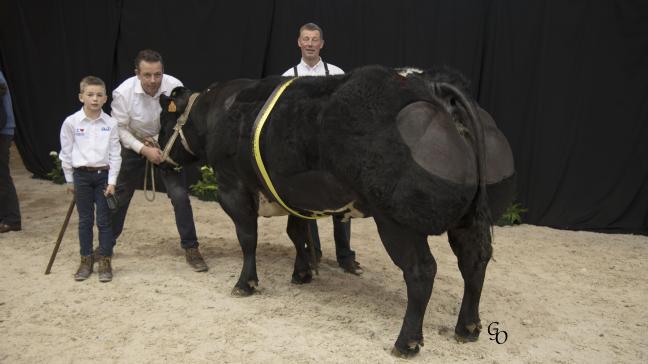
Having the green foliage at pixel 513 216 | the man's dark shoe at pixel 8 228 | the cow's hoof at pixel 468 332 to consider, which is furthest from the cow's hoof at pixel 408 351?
the man's dark shoe at pixel 8 228

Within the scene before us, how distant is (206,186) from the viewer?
7.35m

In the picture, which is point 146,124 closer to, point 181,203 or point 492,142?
point 181,203

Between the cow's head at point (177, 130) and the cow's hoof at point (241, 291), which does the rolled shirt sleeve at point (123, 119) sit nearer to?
the cow's head at point (177, 130)

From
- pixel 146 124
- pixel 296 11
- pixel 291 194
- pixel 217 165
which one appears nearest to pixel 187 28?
pixel 296 11

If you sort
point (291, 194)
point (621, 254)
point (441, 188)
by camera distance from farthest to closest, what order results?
point (621, 254)
point (291, 194)
point (441, 188)

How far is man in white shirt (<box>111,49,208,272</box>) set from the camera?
14.6 ft

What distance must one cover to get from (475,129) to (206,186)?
16.2 ft

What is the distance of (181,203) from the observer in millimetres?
4699

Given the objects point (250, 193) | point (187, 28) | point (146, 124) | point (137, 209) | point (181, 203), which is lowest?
point (137, 209)

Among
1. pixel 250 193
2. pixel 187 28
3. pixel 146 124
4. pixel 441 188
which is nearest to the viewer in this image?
pixel 441 188

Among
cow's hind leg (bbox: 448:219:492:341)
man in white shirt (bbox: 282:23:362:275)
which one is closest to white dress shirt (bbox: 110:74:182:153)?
man in white shirt (bbox: 282:23:362:275)

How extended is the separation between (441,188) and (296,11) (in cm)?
474

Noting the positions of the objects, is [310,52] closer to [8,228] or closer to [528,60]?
[528,60]

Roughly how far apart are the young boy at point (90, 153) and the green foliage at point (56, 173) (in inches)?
168
